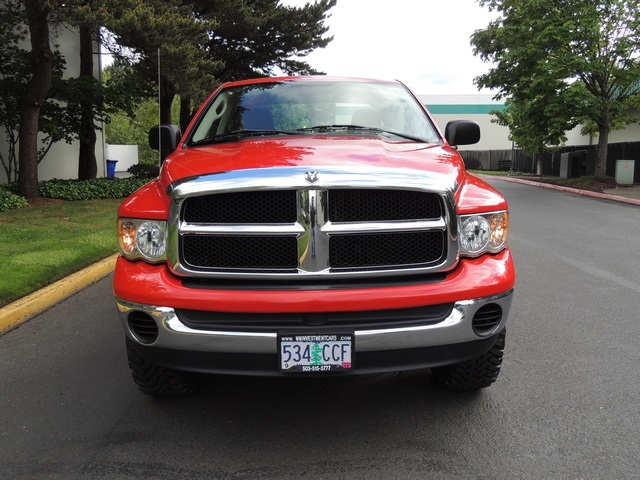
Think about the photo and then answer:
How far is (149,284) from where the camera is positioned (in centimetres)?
277

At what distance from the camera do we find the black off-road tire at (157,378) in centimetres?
314

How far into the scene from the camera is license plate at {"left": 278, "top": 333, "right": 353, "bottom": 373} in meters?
2.65

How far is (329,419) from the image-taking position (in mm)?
3160

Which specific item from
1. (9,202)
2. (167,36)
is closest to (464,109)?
(167,36)

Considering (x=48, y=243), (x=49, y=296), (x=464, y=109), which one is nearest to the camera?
(x=49, y=296)

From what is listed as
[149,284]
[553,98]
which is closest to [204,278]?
[149,284]

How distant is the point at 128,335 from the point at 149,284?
13.2 inches

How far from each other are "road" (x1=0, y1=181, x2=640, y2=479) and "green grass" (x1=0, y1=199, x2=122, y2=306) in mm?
1317

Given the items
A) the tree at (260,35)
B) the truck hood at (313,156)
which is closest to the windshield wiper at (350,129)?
the truck hood at (313,156)

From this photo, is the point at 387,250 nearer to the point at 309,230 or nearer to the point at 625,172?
the point at 309,230

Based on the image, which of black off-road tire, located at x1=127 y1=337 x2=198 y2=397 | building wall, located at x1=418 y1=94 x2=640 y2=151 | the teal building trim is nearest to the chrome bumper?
black off-road tire, located at x1=127 y1=337 x2=198 y2=397

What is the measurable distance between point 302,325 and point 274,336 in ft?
0.47

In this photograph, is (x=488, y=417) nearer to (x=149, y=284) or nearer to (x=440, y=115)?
(x=149, y=284)

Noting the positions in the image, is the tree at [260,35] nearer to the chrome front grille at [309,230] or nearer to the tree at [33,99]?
the tree at [33,99]
